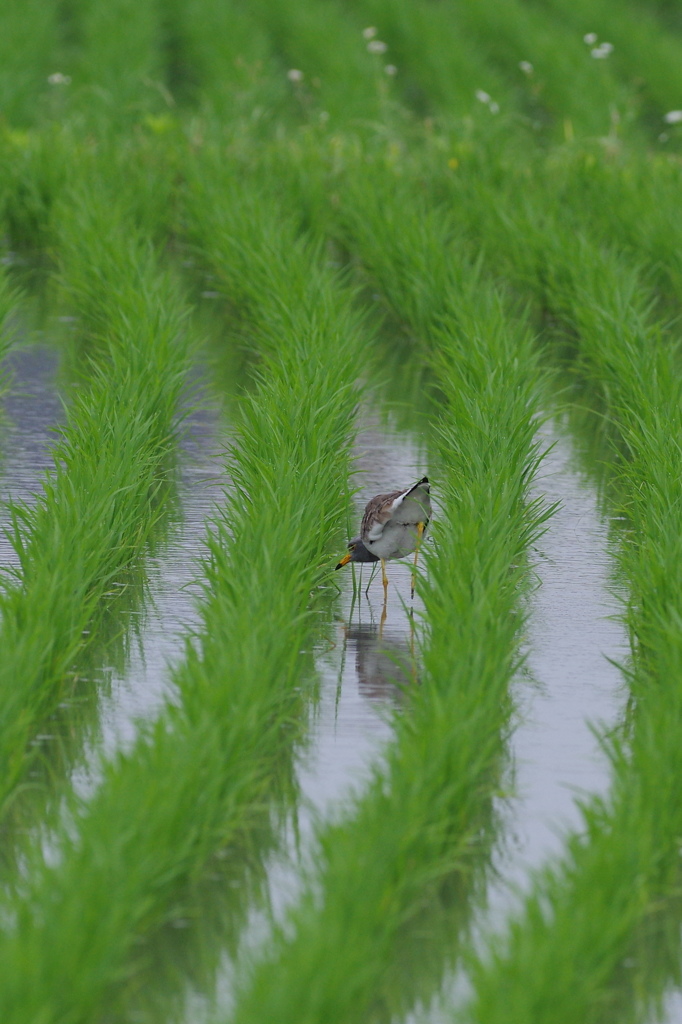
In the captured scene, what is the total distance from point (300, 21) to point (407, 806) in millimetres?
15861

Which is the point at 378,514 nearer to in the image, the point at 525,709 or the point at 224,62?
the point at 525,709

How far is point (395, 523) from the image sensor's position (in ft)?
15.4

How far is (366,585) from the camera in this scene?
5.32 meters

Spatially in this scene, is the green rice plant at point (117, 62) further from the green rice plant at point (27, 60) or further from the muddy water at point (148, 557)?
the muddy water at point (148, 557)

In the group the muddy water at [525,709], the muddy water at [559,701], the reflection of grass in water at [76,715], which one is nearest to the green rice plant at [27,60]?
the muddy water at [559,701]

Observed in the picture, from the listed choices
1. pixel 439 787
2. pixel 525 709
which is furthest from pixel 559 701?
pixel 439 787

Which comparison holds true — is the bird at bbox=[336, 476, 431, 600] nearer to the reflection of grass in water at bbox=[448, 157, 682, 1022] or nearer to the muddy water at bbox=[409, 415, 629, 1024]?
the muddy water at bbox=[409, 415, 629, 1024]

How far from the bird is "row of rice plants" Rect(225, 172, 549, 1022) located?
9cm

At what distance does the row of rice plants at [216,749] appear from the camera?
2764 millimetres

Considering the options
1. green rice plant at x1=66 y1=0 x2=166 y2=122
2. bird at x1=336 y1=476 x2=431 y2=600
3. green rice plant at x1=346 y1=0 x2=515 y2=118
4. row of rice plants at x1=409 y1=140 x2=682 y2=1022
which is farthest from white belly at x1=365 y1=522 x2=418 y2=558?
green rice plant at x1=346 y1=0 x2=515 y2=118

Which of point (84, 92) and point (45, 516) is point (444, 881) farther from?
point (84, 92)

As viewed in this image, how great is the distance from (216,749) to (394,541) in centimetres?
146

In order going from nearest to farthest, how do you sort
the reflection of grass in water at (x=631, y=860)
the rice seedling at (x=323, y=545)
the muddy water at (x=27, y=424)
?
the reflection of grass in water at (x=631, y=860)
the rice seedling at (x=323, y=545)
the muddy water at (x=27, y=424)

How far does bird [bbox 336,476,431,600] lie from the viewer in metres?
4.64
